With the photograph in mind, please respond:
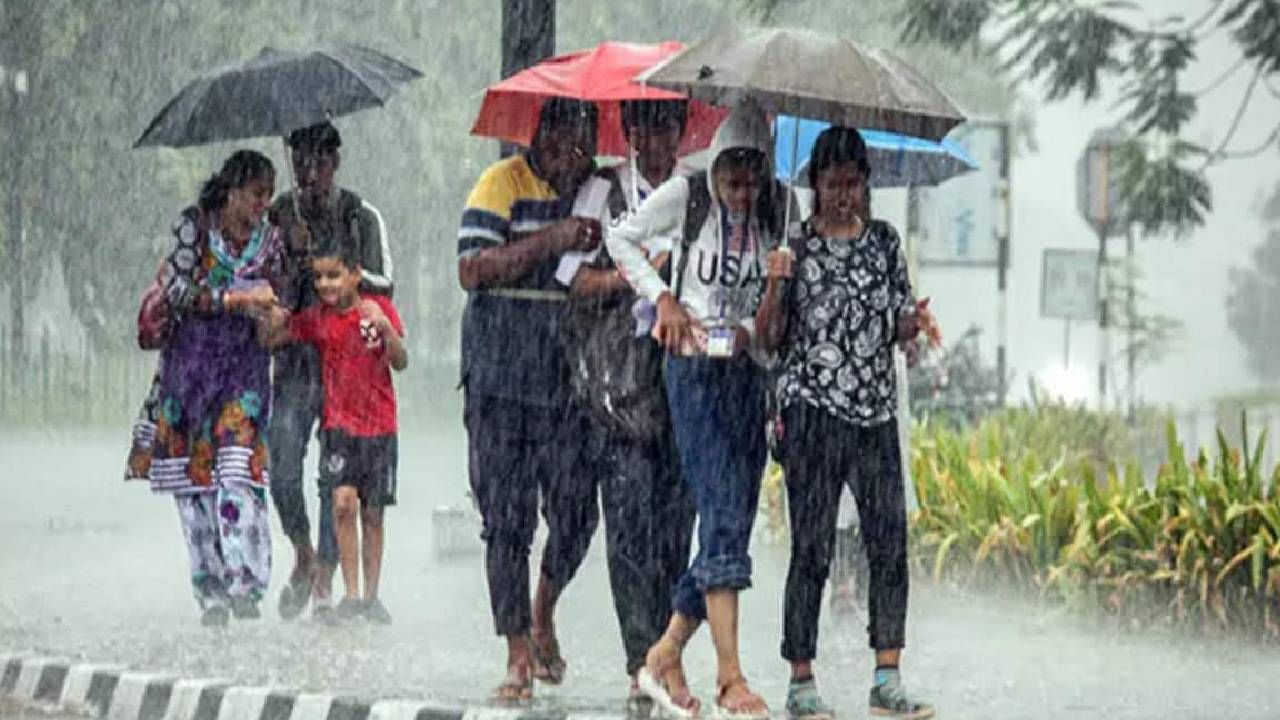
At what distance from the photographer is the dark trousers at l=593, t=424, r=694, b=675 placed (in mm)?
9625

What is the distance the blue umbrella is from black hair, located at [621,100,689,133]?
2165mm

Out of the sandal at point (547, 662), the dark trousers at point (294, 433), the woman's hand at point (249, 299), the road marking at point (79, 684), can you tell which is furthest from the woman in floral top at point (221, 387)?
the sandal at point (547, 662)

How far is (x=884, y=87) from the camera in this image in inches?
370

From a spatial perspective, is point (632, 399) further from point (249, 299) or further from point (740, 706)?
point (249, 299)

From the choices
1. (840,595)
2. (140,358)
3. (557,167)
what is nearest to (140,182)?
(140,358)

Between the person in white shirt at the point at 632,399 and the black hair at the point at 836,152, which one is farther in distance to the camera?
the person in white shirt at the point at 632,399

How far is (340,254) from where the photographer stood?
12188 millimetres

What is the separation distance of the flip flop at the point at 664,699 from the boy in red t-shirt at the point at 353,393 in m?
2.96

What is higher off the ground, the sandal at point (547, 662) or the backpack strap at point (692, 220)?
the backpack strap at point (692, 220)

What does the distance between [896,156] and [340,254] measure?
2.22 meters

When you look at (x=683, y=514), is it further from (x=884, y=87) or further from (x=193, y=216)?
(x=193, y=216)

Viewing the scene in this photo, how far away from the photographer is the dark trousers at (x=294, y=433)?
12.6 metres

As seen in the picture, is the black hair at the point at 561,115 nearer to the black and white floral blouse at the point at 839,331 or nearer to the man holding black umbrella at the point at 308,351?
the black and white floral blouse at the point at 839,331

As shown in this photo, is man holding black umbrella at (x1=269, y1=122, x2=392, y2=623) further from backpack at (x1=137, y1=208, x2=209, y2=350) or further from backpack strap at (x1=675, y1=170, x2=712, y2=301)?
backpack strap at (x1=675, y1=170, x2=712, y2=301)
